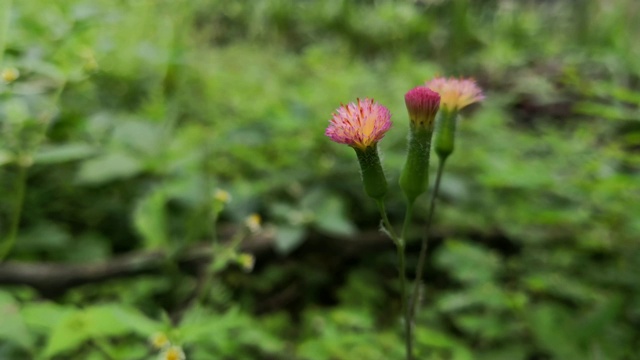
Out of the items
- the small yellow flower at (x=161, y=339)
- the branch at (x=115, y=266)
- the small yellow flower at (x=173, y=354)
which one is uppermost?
the branch at (x=115, y=266)

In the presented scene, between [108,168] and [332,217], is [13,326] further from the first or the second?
[332,217]

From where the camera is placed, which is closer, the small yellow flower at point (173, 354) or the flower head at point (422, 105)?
the flower head at point (422, 105)

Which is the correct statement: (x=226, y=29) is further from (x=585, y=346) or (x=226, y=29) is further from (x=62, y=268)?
(x=585, y=346)

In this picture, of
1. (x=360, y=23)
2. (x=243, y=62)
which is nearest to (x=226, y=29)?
(x=360, y=23)

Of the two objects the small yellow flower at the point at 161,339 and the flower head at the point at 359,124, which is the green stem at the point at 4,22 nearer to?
the small yellow flower at the point at 161,339

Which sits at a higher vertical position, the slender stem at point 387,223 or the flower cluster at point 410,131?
the flower cluster at point 410,131

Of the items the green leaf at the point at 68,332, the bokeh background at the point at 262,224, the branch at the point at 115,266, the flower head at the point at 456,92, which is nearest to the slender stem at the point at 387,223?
the flower head at the point at 456,92
